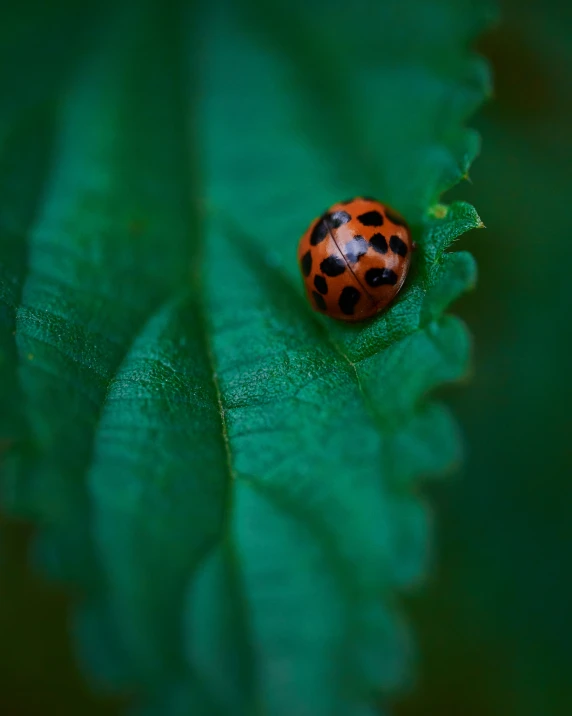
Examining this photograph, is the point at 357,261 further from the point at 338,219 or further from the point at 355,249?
the point at 338,219

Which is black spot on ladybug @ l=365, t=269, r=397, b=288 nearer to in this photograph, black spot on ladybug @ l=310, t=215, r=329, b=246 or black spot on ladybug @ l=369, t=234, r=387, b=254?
black spot on ladybug @ l=369, t=234, r=387, b=254

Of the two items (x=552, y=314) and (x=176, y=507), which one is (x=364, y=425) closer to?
(x=176, y=507)

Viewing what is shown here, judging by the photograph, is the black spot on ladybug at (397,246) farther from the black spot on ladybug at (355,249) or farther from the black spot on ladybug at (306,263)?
the black spot on ladybug at (306,263)

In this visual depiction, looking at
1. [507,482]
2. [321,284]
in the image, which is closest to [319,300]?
[321,284]

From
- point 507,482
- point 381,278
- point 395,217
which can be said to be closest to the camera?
point 381,278

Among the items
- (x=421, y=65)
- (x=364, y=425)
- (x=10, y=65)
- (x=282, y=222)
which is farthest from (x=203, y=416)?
(x=10, y=65)

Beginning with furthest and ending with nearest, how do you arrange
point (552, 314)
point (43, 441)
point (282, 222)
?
point (552, 314) < point (282, 222) < point (43, 441)

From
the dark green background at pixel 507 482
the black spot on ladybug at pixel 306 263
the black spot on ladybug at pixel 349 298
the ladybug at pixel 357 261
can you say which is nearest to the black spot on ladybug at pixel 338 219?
the ladybug at pixel 357 261
